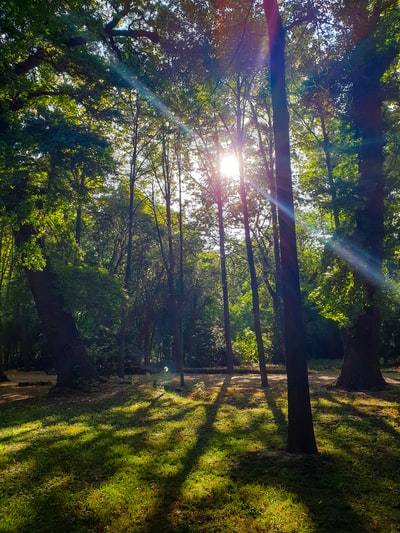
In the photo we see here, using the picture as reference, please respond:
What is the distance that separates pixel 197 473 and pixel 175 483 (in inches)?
19.5

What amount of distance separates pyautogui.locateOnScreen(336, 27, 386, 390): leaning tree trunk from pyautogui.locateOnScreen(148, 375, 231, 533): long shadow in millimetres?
7150

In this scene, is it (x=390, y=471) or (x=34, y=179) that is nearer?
(x=390, y=471)

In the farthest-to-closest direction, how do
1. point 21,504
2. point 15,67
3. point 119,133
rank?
point 119,133
point 15,67
point 21,504

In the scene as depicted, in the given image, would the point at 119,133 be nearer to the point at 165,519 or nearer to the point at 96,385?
the point at 96,385

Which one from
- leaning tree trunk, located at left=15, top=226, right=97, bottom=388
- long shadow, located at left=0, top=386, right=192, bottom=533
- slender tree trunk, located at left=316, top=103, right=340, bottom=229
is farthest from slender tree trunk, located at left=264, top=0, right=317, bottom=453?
leaning tree trunk, located at left=15, top=226, right=97, bottom=388

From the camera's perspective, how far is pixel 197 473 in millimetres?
6027

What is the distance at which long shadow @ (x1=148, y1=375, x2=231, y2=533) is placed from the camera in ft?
14.8

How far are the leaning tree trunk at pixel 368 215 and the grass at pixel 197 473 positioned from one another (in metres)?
3.42

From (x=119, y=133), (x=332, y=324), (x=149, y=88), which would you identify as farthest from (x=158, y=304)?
(x=149, y=88)

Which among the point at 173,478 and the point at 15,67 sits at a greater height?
the point at 15,67

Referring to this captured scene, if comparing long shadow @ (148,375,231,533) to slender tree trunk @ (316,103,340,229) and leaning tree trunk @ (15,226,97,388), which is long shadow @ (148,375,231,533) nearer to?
leaning tree trunk @ (15,226,97,388)

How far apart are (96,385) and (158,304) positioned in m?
21.3

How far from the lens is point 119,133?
70.6 ft

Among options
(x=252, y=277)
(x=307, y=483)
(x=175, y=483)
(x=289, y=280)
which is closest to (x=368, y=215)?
(x=252, y=277)
